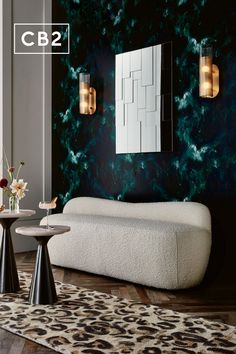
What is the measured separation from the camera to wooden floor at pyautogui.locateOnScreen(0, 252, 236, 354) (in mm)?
2627

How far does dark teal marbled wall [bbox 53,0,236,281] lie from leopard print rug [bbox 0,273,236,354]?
133cm

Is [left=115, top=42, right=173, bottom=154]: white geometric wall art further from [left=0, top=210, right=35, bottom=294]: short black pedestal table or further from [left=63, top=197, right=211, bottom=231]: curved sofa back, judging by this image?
[left=0, top=210, right=35, bottom=294]: short black pedestal table

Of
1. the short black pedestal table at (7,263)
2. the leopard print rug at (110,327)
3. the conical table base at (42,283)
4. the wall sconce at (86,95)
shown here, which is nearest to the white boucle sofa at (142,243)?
the leopard print rug at (110,327)

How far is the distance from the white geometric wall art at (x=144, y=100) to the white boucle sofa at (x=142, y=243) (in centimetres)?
63

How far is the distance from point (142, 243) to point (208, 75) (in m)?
1.50

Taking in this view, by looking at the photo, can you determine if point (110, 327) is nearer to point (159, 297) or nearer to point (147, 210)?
point (159, 297)

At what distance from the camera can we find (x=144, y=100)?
4.84m

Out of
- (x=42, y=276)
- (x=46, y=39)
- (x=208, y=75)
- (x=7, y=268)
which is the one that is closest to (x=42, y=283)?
(x=42, y=276)

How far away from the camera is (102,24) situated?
5395 mm

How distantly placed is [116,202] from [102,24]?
1.96m

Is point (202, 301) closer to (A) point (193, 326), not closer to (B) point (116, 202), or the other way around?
(A) point (193, 326)

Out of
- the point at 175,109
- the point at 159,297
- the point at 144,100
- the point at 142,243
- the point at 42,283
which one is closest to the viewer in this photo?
the point at 42,283

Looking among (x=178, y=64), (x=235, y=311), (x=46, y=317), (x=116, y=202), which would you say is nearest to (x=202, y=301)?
(x=235, y=311)

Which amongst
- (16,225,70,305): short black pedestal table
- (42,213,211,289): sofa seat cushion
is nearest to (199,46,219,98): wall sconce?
(42,213,211,289): sofa seat cushion
